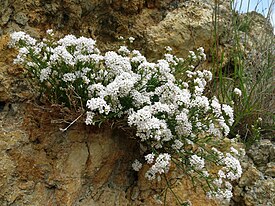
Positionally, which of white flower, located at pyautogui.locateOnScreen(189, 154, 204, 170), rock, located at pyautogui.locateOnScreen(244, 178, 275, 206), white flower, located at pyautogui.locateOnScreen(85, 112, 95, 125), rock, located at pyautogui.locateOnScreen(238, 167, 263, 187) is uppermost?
white flower, located at pyautogui.locateOnScreen(85, 112, 95, 125)

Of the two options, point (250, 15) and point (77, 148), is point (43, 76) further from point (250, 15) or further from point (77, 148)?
point (250, 15)

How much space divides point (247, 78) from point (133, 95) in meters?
2.05

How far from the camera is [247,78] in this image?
13.6ft

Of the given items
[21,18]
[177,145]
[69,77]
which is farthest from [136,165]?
[21,18]

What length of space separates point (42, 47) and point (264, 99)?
2466 millimetres

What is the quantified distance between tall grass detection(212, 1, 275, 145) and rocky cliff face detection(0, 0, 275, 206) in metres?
0.52

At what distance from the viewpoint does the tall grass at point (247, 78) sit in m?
3.82

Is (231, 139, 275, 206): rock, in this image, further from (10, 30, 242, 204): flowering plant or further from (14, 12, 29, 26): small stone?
(14, 12, 29, 26): small stone

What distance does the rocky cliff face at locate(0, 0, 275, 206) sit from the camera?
8.76ft

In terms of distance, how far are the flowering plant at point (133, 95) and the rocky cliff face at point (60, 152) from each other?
0.21 m

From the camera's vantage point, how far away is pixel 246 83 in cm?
413

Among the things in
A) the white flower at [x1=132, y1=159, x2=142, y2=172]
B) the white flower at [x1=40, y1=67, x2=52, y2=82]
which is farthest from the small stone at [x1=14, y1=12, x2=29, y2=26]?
the white flower at [x1=132, y1=159, x2=142, y2=172]

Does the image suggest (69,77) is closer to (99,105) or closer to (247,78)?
(99,105)

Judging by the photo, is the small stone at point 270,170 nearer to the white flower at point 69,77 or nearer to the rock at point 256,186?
the rock at point 256,186
